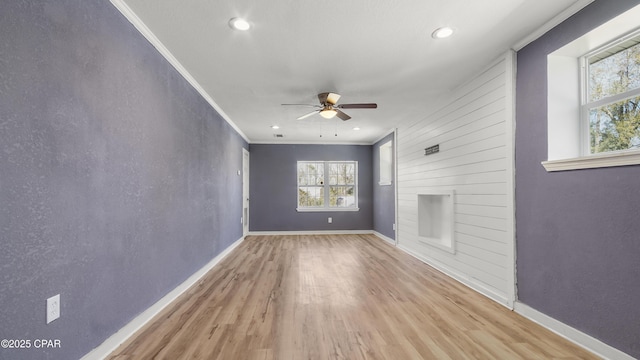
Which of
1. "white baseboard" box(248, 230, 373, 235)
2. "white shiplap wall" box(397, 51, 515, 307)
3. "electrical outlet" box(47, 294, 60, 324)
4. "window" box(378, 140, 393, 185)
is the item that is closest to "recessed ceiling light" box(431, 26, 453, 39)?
"white shiplap wall" box(397, 51, 515, 307)

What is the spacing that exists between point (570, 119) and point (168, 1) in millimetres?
3129

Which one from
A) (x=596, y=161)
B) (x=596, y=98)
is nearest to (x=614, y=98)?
(x=596, y=98)

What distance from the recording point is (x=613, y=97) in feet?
6.18

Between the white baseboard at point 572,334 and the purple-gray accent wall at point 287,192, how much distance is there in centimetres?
485

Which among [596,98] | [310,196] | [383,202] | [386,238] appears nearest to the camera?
[596,98]

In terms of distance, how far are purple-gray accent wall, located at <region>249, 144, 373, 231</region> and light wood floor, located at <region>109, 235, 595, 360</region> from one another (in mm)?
3289

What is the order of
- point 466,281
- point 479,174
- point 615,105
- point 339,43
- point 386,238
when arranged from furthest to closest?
point 386,238, point 466,281, point 479,174, point 339,43, point 615,105

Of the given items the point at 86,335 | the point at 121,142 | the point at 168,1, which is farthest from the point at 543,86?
the point at 86,335

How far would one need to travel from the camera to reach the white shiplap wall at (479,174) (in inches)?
100

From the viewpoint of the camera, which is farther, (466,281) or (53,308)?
(466,281)

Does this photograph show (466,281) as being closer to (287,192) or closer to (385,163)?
(385,163)

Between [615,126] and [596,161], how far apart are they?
35 centimetres

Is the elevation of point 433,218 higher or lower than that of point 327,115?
lower

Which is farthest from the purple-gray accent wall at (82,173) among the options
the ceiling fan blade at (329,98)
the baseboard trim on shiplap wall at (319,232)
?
the baseboard trim on shiplap wall at (319,232)
